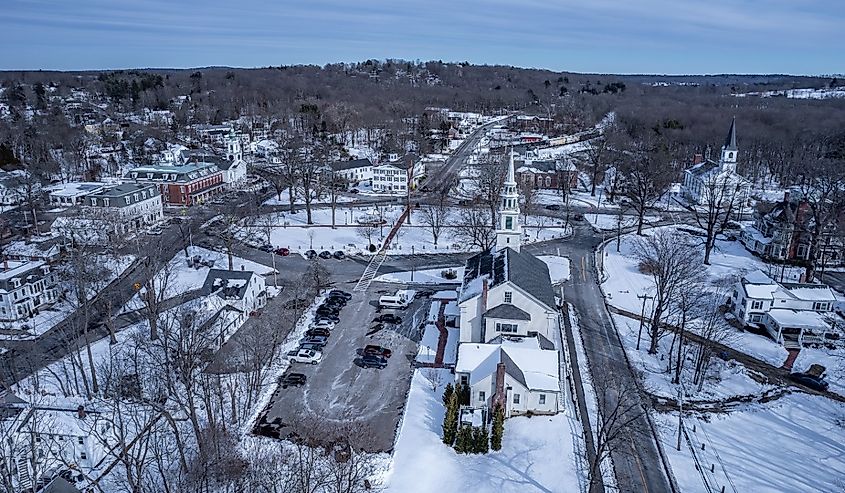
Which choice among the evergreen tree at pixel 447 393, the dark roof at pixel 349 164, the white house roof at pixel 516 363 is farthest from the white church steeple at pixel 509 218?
the dark roof at pixel 349 164

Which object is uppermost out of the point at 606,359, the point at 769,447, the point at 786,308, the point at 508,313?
the point at 508,313

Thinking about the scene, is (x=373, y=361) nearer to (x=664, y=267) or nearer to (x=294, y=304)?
(x=294, y=304)

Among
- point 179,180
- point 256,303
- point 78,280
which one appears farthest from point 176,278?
point 179,180

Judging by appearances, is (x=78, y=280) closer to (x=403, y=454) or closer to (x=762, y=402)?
(x=403, y=454)

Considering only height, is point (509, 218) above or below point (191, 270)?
above

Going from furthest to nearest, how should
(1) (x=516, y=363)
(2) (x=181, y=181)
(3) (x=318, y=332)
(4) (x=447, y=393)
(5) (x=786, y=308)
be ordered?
1. (2) (x=181, y=181)
2. (5) (x=786, y=308)
3. (3) (x=318, y=332)
4. (1) (x=516, y=363)
5. (4) (x=447, y=393)

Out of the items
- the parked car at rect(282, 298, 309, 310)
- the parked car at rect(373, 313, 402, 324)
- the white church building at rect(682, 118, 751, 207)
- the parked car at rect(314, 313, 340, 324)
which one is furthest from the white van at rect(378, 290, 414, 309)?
the white church building at rect(682, 118, 751, 207)

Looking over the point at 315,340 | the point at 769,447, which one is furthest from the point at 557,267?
the point at 769,447
